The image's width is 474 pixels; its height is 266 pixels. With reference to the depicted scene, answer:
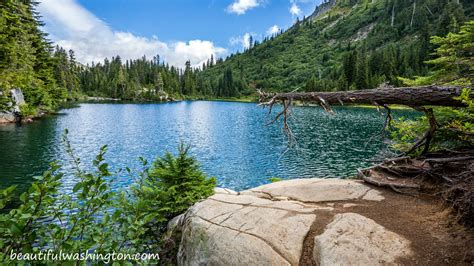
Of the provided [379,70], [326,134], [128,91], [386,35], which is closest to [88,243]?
[326,134]

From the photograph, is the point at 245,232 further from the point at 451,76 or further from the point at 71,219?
the point at 451,76

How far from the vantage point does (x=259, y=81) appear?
195000 millimetres

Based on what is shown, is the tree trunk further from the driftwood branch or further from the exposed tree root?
the exposed tree root

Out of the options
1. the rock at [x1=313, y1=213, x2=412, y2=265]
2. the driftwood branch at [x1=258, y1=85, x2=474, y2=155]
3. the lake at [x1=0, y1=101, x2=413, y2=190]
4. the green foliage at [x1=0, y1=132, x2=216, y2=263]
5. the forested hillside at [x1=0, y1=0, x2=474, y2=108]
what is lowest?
the lake at [x1=0, y1=101, x2=413, y2=190]

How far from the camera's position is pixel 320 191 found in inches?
302

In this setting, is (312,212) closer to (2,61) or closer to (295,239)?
(295,239)

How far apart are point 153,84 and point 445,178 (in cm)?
15810

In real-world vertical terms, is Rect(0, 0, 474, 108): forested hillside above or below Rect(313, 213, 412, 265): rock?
above

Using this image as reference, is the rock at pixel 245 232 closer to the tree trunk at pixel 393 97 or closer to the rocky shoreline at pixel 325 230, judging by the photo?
the rocky shoreline at pixel 325 230

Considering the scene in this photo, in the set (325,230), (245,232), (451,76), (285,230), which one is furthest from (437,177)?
(245,232)

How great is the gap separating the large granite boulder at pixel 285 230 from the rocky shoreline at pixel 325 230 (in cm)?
2

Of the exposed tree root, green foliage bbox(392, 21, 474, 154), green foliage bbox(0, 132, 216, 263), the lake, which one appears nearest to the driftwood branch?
green foliage bbox(392, 21, 474, 154)

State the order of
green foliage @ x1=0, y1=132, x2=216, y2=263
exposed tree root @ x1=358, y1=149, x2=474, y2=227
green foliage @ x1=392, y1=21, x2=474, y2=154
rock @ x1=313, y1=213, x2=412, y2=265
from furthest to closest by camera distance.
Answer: green foliage @ x1=392, y1=21, x2=474, y2=154
exposed tree root @ x1=358, y1=149, x2=474, y2=227
rock @ x1=313, y1=213, x2=412, y2=265
green foliage @ x1=0, y1=132, x2=216, y2=263

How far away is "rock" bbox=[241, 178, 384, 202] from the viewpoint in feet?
23.2
